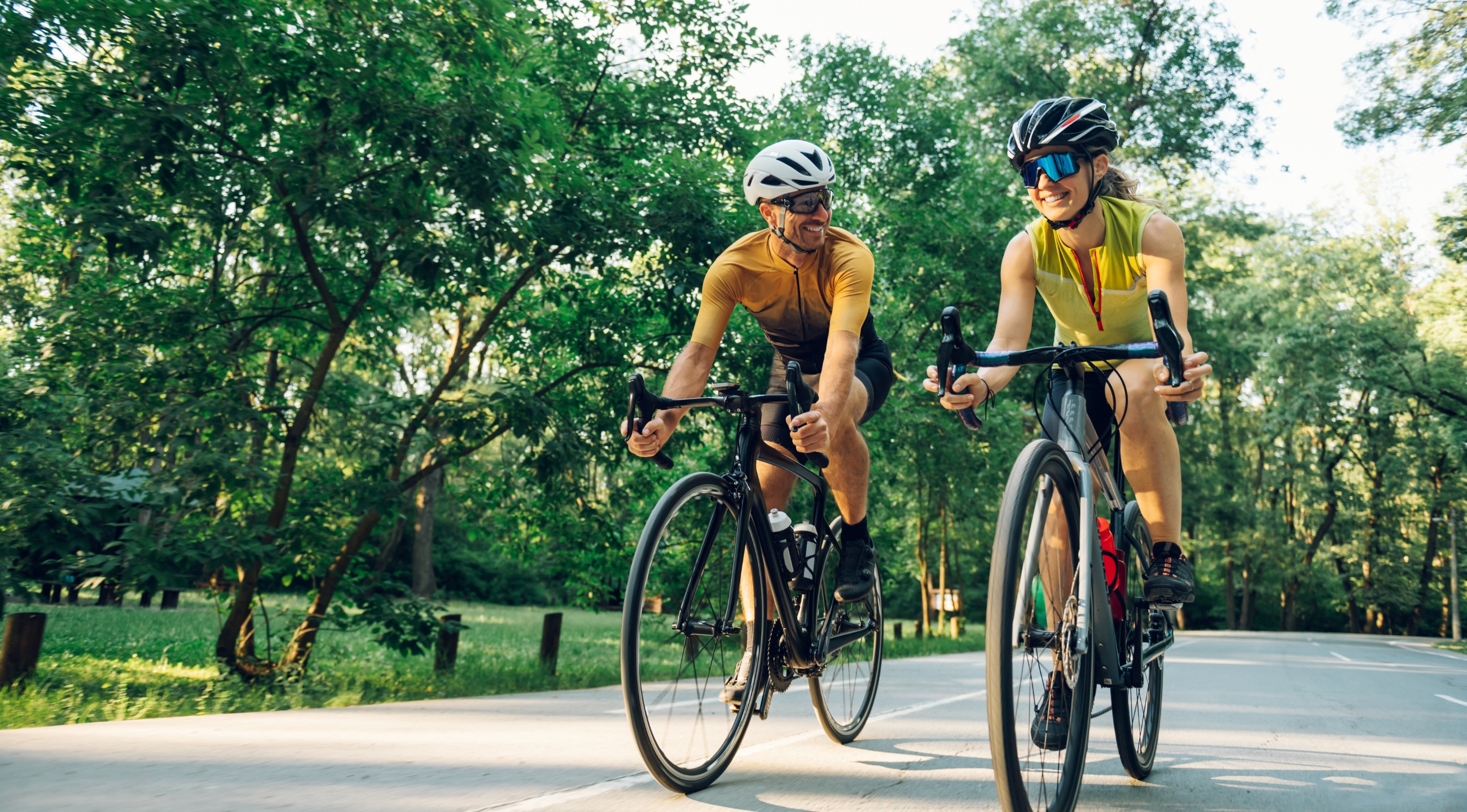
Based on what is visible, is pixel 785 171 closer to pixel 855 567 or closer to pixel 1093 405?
pixel 1093 405

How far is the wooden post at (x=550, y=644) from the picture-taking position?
30.0 feet

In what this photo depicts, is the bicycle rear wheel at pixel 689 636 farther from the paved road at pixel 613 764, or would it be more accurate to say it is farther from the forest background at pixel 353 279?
the forest background at pixel 353 279

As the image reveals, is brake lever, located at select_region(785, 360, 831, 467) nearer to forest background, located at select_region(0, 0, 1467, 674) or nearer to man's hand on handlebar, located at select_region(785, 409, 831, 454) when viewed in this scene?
man's hand on handlebar, located at select_region(785, 409, 831, 454)

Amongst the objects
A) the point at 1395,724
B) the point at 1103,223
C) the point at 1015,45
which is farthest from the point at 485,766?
the point at 1015,45

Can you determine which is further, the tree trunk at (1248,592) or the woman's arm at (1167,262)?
the tree trunk at (1248,592)

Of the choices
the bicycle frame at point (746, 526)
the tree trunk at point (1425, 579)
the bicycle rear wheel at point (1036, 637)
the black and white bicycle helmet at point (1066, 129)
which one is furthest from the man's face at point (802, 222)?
the tree trunk at point (1425, 579)

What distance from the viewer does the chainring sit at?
3715 mm

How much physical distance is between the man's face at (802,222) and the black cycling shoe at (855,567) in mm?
1275

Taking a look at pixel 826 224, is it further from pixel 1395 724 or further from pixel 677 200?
pixel 677 200

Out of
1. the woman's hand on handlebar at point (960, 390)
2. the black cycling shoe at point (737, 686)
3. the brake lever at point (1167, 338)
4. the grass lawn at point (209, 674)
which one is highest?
the brake lever at point (1167, 338)

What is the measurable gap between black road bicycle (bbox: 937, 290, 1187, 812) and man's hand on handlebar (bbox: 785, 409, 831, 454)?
42cm

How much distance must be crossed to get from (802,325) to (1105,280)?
120cm

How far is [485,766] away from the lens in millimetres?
3705

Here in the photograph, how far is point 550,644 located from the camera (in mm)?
9234
